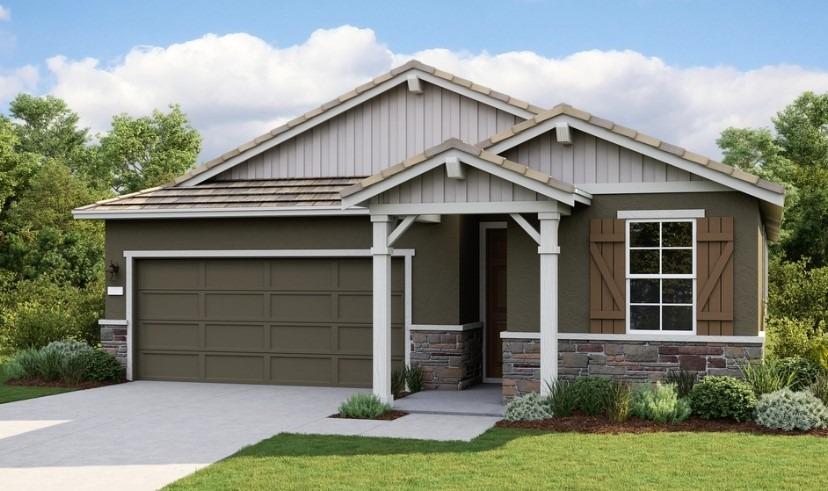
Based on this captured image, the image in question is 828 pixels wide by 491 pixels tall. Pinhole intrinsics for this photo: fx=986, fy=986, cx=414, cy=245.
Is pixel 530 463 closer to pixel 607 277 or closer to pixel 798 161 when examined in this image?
pixel 607 277

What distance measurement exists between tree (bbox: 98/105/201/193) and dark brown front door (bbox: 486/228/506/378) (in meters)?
33.1

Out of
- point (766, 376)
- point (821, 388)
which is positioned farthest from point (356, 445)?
point (821, 388)

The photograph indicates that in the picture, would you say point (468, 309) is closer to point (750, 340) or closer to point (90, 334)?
point (750, 340)

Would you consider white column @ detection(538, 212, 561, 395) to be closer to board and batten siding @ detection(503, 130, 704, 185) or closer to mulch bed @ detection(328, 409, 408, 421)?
board and batten siding @ detection(503, 130, 704, 185)

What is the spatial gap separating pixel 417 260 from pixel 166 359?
4902mm

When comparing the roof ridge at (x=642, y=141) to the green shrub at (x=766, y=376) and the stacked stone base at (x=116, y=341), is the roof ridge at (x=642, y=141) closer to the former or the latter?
the green shrub at (x=766, y=376)

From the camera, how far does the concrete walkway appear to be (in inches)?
378

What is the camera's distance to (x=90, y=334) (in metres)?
18.9

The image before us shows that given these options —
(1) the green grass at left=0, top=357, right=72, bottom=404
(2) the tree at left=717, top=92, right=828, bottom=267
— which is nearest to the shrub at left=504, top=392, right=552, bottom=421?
(1) the green grass at left=0, top=357, right=72, bottom=404

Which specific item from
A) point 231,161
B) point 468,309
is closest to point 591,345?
point 468,309

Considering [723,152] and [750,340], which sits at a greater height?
[723,152]

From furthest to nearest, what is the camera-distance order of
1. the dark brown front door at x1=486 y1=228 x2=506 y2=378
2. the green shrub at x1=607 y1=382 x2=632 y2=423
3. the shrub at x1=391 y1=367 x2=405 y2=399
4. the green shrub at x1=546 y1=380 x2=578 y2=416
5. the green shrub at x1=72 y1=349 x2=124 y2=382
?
the green shrub at x1=72 y1=349 x2=124 y2=382 < the dark brown front door at x1=486 y1=228 x2=506 y2=378 < the shrub at x1=391 y1=367 x2=405 y2=399 < the green shrub at x1=546 y1=380 x2=578 y2=416 < the green shrub at x1=607 y1=382 x2=632 y2=423

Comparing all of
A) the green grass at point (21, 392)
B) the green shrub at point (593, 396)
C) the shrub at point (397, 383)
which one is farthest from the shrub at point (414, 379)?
the green grass at point (21, 392)

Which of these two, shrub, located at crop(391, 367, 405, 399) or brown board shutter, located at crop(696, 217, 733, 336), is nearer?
brown board shutter, located at crop(696, 217, 733, 336)
